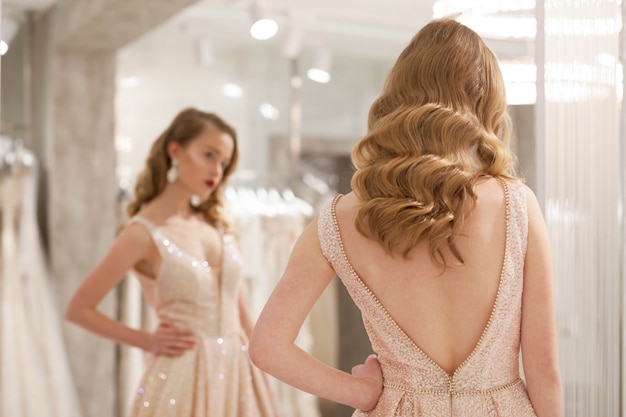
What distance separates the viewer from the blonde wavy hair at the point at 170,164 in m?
2.65

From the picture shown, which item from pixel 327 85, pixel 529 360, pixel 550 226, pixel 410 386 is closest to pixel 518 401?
pixel 529 360

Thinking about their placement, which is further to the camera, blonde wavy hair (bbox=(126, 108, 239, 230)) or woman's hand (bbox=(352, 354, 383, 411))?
blonde wavy hair (bbox=(126, 108, 239, 230))

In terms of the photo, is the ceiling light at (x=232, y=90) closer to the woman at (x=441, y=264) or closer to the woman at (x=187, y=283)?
the woman at (x=187, y=283)

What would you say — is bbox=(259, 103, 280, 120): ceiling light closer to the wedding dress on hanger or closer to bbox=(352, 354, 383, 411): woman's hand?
the wedding dress on hanger

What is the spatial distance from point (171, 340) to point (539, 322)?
1.39 m

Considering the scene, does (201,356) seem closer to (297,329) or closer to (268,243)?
(297,329)

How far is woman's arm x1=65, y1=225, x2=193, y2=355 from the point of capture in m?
2.48

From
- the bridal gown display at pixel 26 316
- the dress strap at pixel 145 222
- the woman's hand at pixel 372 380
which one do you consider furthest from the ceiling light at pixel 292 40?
the woman's hand at pixel 372 380

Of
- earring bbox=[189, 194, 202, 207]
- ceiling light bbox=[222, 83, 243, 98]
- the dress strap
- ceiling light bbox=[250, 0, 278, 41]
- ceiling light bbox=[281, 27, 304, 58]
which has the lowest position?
the dress strap

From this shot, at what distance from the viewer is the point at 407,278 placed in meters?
1.36

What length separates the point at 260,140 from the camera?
489 centimetres

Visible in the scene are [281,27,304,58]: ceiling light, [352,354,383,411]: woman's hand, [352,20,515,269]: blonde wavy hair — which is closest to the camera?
[352,20,515,269]: blonde wavy hair

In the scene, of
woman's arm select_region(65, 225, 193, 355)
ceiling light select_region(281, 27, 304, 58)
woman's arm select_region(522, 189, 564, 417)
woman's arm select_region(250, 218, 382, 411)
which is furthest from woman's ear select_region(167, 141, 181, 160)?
ceiling light select_region(281, 27, 304, 58)

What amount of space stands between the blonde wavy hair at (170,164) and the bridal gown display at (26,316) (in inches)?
47.8
